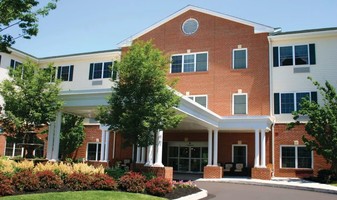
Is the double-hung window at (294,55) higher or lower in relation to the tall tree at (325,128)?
higher

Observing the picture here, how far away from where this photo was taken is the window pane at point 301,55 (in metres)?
27.1

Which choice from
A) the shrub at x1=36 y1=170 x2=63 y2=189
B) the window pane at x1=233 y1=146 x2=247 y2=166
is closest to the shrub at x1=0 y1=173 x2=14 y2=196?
the shrub at x1=36 y1=170 x2=63 y2=189

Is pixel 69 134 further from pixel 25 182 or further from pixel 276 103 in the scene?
pixel 25 182

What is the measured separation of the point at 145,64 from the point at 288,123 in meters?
14.8

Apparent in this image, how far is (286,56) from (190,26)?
26.5 ft

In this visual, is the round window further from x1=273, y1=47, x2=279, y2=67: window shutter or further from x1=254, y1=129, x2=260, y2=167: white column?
x1=254, y1=129, x2=260, y2=167: white column

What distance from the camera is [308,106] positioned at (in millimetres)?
23594

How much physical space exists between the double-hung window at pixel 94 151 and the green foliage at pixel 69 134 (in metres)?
1.56

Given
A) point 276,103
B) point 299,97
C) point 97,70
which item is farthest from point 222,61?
point 97,70

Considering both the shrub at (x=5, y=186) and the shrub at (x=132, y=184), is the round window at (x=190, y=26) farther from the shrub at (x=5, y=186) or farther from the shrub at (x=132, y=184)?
A: the shrub at (x=5, y=186)

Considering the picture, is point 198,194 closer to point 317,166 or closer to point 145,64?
point 145,64

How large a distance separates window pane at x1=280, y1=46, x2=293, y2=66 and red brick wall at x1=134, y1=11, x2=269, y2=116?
3.54ft

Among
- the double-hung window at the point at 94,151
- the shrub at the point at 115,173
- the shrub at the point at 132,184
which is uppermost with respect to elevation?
the double-hung window at the point at 94,151

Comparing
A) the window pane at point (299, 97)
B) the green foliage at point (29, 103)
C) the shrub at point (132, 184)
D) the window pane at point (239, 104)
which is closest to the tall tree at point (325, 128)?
the window pane at point (299, 97)
